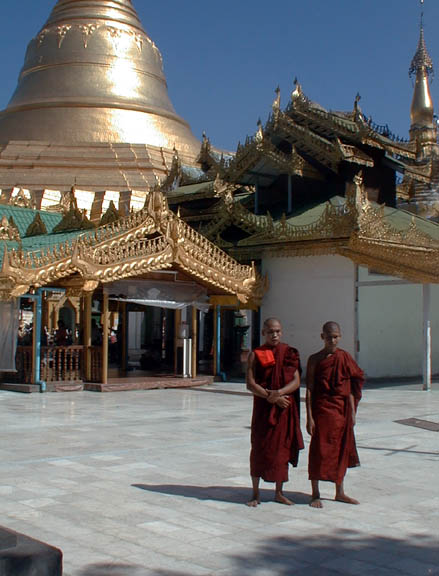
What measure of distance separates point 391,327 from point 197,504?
13.5m

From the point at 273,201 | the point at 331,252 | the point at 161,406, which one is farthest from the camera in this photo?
the point at 273,201

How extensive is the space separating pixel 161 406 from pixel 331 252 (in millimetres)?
6487

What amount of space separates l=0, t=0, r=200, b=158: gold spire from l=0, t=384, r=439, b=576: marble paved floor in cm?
2779

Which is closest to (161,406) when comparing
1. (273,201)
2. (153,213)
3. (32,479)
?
(153,213)

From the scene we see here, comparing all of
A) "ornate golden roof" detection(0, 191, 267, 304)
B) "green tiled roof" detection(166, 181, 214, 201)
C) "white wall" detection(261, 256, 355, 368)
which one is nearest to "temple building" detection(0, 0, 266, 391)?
"ornate golden roof" detection(0, 191, 267, 304)

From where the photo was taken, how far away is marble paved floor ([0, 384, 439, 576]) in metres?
4.80

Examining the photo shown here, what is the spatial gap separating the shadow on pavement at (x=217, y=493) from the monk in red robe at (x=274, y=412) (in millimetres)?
228

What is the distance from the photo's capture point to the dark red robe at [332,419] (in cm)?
612

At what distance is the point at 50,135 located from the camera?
36312 mm

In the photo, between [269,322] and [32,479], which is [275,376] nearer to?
[269,322]

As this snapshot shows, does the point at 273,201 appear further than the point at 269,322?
Yes

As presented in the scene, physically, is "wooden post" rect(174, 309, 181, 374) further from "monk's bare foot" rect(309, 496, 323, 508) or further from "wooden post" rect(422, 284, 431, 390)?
"monk's bare foot" rect(309, 496, 323, 508)

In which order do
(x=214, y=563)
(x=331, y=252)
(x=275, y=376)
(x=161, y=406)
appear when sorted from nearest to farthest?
(x=214, y=563)
(x=275, y=376)
(x=161, y=406)
(x=331, y=252)

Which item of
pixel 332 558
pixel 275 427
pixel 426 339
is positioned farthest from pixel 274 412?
pixel 426 339
